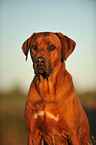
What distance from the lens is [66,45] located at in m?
4.08

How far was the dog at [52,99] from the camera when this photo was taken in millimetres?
3807

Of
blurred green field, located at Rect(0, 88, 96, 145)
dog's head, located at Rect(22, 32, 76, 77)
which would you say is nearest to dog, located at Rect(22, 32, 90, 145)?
dog's head, located at Rect(22, 32, 76, 77)

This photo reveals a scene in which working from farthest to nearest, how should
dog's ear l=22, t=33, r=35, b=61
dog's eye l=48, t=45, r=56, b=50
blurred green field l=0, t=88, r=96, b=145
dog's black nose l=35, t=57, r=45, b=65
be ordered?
1. blurred green field l=0, t=88, r=96, b=145
2. dog's ear l=22, t=33, r=35, b=61
3. dog's eye l=48, t=45, r=56, b=50
4. dog's black nose l=35, t=57, r=45, b=65

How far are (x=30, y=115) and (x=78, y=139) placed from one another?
839mm

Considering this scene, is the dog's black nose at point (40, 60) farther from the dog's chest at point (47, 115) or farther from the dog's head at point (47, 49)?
the dog's chest at point (47, 115)

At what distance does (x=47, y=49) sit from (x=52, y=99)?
31.4 inches

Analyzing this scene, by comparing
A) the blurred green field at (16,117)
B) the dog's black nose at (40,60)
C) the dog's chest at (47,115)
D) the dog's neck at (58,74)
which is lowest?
the blurred green field at (16,117)

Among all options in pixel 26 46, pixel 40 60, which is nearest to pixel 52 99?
pixel 40 60

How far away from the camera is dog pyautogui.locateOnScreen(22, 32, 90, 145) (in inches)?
150

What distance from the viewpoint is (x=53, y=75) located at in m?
4.02

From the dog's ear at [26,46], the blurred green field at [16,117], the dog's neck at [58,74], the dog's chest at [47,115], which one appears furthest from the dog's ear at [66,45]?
the blurred green field at [16,117]

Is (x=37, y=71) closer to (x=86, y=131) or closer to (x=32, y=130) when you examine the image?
(x=32, y=130)

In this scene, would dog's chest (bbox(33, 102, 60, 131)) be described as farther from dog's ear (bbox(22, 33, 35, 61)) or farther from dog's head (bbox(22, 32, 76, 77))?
dog's ear (bbox(22, 33, 35, 61))

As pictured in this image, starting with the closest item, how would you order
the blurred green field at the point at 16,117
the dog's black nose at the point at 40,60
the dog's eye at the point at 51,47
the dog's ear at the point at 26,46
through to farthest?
the dog's black nose at the point at 40,60 → the dog's eye at the point at 51,47 → the dog's ear at the point at 26,46 → the blurred green field at the point at 16,117
